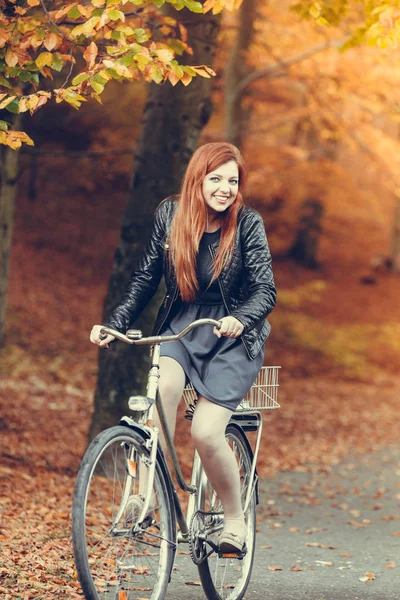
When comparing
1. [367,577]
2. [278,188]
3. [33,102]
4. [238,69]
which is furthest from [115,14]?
[278,188]

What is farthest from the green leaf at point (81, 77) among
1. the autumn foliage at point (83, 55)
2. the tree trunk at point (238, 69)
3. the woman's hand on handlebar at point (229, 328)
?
the tree trunk at point (238, 69)

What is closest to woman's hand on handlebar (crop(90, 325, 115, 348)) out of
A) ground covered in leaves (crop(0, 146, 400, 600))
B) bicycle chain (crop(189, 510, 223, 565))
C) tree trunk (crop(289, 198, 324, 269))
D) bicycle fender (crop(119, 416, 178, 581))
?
bicycle fender (crop(119, 416, 178, 581))

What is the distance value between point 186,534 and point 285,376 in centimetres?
1256

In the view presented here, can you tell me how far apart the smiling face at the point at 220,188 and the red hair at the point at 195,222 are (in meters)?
0.02

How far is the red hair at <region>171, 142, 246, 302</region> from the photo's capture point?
412 cm

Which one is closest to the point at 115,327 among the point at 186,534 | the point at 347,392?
the point at 186,534

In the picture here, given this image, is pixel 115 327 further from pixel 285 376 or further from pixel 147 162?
pixel 285 376

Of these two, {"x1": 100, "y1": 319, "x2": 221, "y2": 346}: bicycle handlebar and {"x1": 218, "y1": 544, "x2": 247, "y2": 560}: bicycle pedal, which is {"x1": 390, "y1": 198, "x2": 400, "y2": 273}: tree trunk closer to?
{"x1": 218, "y1": 544, "x2": 247, "y2": 560}: bicycle pedal

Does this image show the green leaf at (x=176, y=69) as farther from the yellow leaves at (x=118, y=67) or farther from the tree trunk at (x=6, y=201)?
the tree trunk at (x=6, y=201)

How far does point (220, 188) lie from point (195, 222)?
0.20 metres

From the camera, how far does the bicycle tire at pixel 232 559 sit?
14.2 feet

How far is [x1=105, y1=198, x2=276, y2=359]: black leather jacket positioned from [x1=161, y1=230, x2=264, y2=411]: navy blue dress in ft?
0.17

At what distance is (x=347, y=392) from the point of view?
52.3 feet

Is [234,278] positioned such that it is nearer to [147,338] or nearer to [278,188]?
[147,338]
